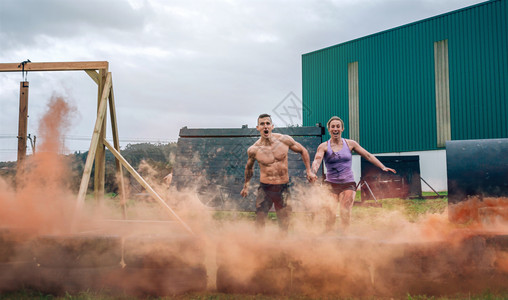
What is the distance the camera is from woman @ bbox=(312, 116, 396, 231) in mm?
5762

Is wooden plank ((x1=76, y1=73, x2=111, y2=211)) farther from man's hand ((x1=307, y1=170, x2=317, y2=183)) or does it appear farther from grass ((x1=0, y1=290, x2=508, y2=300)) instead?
man's hand ((x1=307, y1=170, x2=317, y2=183))

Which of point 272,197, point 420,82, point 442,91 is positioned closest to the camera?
point 272,197

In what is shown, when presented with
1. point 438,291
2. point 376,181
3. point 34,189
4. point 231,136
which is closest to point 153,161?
point 231,136

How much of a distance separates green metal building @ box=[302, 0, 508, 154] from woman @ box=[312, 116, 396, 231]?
15.6 m

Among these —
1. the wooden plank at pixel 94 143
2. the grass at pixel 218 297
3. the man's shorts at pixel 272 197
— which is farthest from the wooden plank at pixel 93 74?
the grass at pixel 218 297

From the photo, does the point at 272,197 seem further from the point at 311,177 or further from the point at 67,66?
the point at 67,66

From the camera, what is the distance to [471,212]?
559 centimetres

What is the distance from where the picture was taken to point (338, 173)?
5.86m

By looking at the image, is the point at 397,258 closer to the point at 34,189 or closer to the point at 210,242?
the point at 210,242

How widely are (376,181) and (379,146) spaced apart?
7.41 meters

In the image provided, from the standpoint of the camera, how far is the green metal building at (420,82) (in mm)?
18297

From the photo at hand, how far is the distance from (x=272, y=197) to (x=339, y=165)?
1195 millimetres

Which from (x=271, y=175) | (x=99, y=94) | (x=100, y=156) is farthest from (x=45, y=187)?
(x=271, y=175)

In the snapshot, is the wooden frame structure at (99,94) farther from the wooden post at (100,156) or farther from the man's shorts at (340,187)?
the man's shorts at (340,187)
